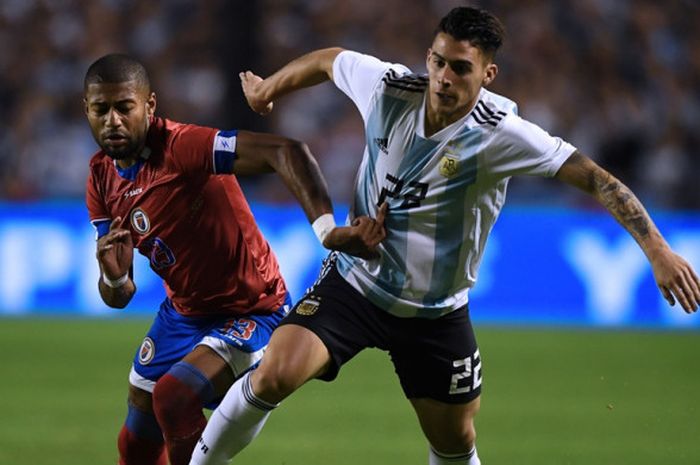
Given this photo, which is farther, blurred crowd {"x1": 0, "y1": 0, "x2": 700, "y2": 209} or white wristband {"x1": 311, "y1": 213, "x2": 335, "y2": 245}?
blurred crowd {"x1": 0, "y1": 0, "x2": 700, "y2": 209}

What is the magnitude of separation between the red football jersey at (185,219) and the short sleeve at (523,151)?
119 centimetres

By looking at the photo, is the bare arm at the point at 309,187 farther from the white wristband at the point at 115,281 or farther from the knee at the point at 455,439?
the knee at the point at 455,439

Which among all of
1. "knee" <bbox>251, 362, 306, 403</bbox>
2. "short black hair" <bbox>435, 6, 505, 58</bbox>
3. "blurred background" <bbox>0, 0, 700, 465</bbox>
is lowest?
"blurred background" <bbox>0, 0, 700, 465</bbox>

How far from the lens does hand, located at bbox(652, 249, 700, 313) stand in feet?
14.5

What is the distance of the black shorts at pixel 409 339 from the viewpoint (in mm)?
4965

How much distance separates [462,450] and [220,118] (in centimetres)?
849

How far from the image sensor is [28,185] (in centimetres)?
1266

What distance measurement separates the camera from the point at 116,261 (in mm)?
5102

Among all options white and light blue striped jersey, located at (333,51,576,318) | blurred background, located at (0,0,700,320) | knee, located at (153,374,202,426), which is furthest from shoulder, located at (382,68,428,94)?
blurred background, located at (0,0,700,320)

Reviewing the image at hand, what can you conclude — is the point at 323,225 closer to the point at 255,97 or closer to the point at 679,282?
the point at 255,97

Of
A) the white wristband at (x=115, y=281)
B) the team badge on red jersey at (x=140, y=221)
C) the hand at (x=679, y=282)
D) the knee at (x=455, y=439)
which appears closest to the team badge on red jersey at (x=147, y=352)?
the white wristband at (x=115, y=281)

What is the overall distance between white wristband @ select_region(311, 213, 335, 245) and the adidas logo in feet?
1.33

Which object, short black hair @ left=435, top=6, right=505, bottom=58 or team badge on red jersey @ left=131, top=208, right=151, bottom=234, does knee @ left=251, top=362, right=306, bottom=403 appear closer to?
team badge on red jersey @ left=131, top=208, right=151, bottom=234

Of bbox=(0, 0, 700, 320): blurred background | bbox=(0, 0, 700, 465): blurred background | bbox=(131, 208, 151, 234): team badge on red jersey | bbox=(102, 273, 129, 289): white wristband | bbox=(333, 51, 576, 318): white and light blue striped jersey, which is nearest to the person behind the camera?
bbox=(333, 51, 576, 318): white and light blue striped jersey
